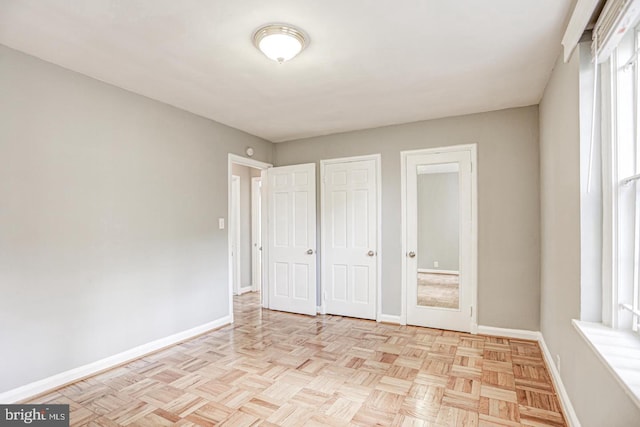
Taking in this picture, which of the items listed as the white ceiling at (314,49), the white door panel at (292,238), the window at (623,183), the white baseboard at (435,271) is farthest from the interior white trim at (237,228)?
the window at (623,183)

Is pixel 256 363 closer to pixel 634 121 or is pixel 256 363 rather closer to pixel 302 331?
pixel 302 331

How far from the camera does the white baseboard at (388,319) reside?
4.18 metres

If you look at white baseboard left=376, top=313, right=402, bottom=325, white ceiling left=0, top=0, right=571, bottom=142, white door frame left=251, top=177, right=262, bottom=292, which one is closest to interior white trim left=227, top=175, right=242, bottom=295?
white door frame left=251, top=177, right=262, bottom=292

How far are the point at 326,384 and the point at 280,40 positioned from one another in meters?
2.55

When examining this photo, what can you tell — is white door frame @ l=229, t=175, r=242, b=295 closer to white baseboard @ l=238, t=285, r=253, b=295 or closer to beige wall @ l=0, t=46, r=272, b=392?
white baseboard @ l=238, t=285, r=253, b=295

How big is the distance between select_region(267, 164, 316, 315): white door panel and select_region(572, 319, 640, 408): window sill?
325 cm

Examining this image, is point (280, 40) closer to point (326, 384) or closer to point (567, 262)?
point (567, 262)

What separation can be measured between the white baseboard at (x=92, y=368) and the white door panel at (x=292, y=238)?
4.18 ft

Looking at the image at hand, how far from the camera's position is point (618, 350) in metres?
1.46

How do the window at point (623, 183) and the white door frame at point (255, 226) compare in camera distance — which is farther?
the white door frame at point (255, 226)

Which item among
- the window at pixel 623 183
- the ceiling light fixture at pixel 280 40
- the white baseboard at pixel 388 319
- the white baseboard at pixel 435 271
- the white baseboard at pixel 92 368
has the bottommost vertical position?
the white baseboard at pixel 388 319

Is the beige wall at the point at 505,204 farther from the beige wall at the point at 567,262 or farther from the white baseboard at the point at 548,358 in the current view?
the beige wall at the point at 567,262

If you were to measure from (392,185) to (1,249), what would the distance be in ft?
12.2

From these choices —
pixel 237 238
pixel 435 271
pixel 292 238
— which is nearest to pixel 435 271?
pixel 435 271
